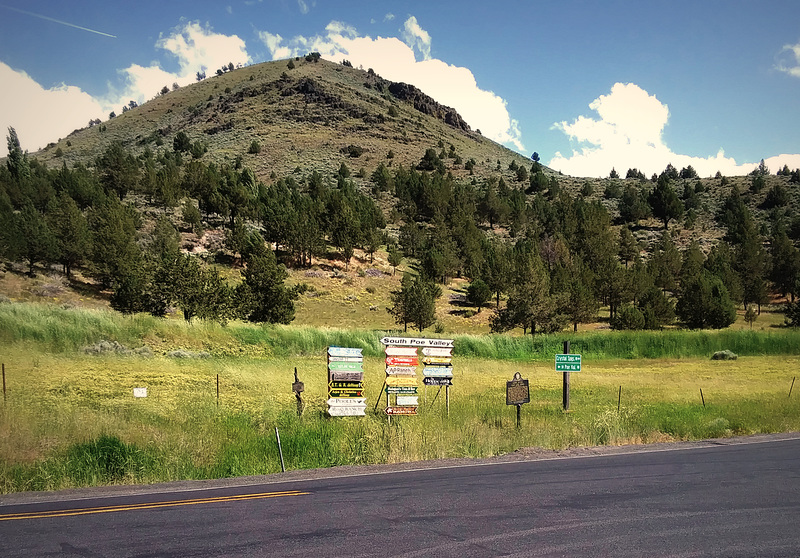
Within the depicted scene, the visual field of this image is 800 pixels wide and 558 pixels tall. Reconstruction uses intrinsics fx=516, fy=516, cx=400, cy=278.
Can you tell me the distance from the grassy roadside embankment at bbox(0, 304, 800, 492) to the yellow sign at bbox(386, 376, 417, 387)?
1.18 metres

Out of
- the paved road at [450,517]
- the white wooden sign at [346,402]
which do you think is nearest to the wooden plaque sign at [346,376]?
the white wooden sign at [346,402]

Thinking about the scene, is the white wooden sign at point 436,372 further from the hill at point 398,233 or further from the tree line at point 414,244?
the hill at point 398,233

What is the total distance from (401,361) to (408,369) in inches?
14.2

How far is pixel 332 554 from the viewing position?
6.67 metres

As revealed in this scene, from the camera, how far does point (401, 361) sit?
1738cm

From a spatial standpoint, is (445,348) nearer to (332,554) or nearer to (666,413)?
(666,413)

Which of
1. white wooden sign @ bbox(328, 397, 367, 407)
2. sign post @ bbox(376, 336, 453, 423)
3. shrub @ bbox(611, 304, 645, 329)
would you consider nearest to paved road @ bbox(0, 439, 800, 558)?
white wooden sign @ bbox(328, 397, 367, 407)

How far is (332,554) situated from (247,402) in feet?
42.7

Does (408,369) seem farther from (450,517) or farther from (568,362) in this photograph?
(450,517)

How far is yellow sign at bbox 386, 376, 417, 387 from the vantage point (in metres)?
17.0

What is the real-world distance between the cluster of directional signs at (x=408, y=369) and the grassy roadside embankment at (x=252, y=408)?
0.60m

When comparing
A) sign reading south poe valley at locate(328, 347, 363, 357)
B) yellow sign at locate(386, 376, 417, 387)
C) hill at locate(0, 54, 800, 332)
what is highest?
hill at locate(0, 54, 800, 332)

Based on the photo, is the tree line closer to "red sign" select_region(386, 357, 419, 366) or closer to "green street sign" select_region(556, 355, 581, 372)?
"red sign" select_region(386, 357, 419, 366)

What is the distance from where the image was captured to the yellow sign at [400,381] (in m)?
17.0
